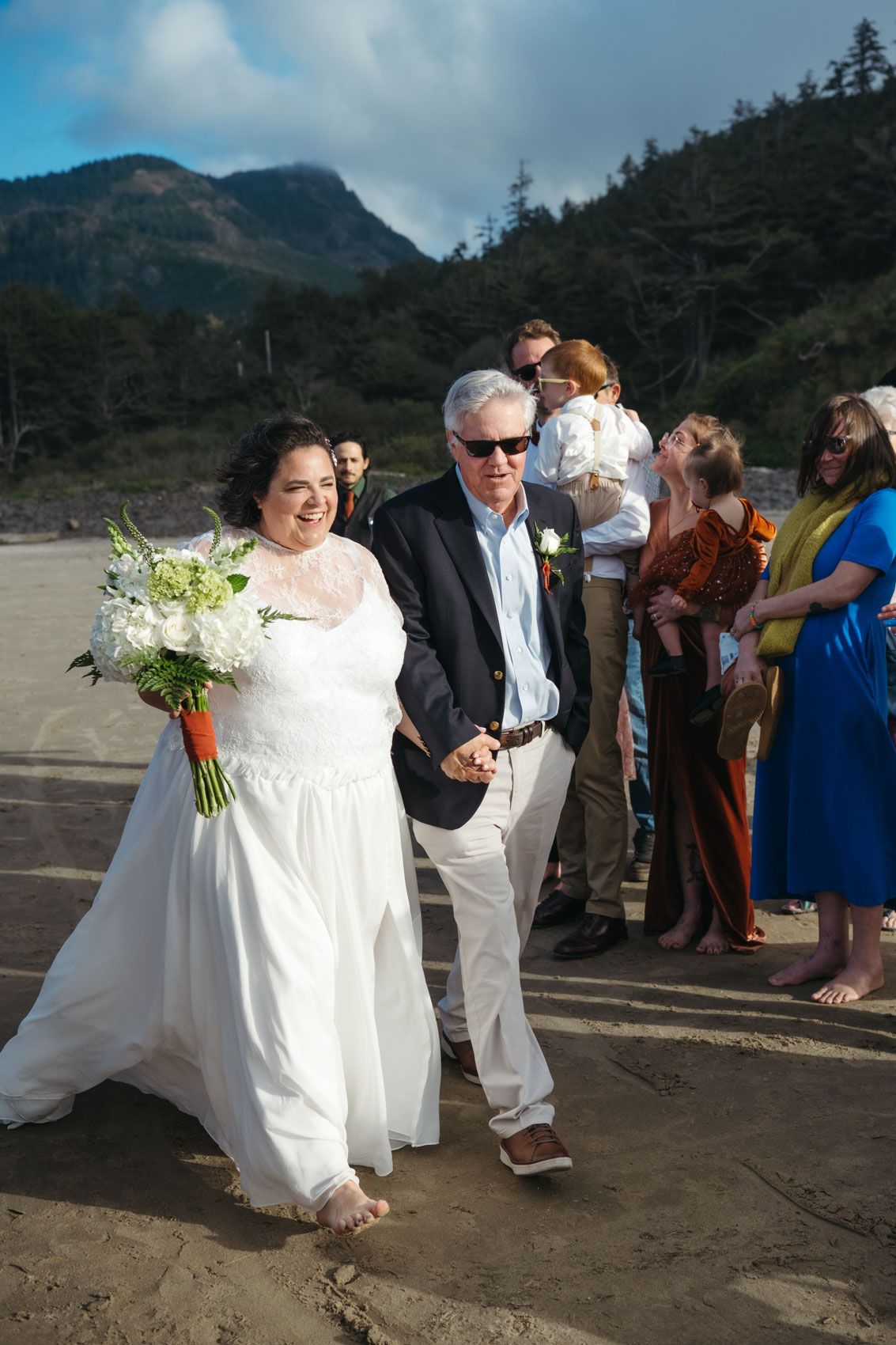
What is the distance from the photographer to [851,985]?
5359 mm

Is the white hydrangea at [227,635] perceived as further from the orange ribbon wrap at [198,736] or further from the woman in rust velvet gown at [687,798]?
the woman in rust velvet gown at [687,798]

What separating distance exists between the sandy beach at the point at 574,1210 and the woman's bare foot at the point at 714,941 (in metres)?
0.15

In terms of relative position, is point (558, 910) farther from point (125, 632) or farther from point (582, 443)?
point (125, 632)

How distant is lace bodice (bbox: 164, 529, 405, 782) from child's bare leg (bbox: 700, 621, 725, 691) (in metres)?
2.30

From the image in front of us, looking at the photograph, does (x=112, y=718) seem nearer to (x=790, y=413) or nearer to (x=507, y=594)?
(x=507, y=594)

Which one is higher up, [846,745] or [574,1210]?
[846,745]

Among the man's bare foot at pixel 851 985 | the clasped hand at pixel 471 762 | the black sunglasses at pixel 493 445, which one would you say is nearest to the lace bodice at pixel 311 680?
the clasped hand at pixel 471 762

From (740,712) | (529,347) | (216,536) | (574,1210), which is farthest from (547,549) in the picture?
(529,347)

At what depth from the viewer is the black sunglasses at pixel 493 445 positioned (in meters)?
4.14

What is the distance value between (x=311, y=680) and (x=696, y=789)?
266 centimetres

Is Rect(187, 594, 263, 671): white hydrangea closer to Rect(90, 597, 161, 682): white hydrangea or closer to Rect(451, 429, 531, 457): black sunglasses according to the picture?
Rect(90, 597, 161, 682): white hydrangea

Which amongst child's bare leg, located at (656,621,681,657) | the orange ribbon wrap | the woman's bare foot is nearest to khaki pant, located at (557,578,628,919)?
child's bare leg, located at (656,621,681,657)

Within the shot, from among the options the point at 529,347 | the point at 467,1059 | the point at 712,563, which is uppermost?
the point at 529,347

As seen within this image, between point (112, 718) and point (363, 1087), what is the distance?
805cm
